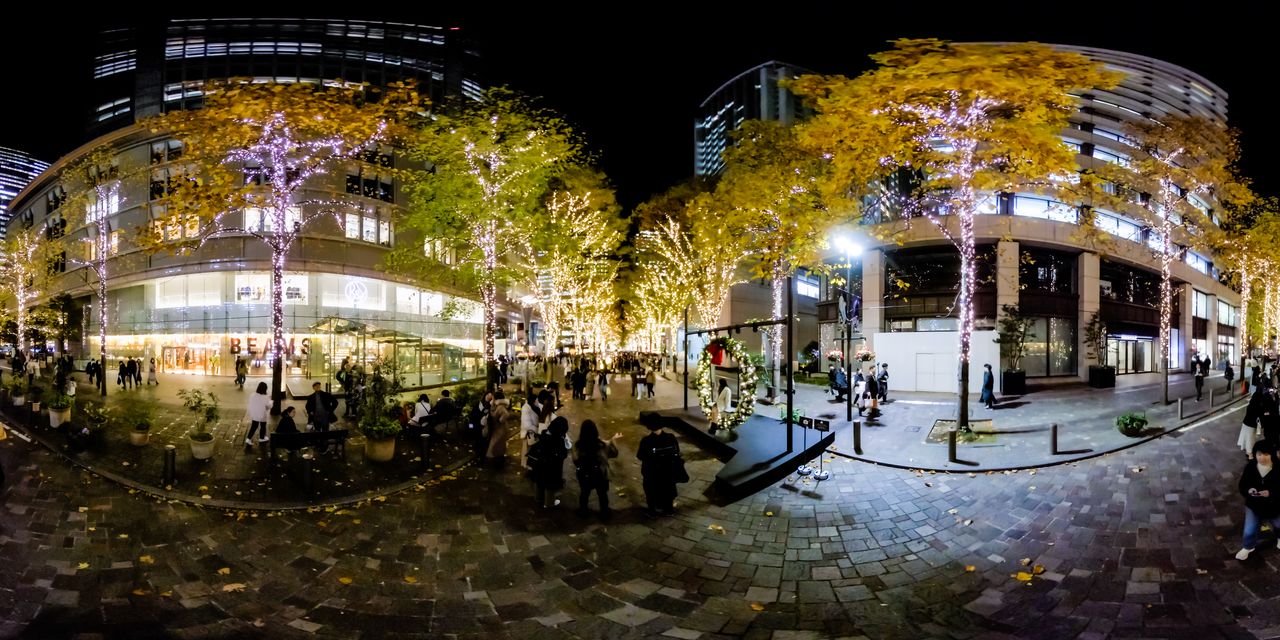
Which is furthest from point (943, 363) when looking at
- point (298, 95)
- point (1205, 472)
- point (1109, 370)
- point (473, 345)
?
point (473, 345)

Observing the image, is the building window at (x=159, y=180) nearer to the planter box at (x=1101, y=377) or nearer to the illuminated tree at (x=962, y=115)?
the illuminated tree at (x=962, y=115)

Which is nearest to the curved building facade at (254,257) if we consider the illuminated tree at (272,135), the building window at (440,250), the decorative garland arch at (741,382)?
the building window at (440,250)

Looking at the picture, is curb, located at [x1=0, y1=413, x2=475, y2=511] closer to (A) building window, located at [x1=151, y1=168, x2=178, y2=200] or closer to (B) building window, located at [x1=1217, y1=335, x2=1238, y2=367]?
(A) building window, located at [x1=151, y1=168, x2=178, y2=200]

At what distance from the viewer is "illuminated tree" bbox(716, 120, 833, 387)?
18.0m

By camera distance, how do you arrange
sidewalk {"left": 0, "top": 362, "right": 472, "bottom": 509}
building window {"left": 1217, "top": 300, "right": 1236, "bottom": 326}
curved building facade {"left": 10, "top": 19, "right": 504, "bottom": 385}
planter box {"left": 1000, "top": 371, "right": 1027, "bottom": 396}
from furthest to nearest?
building window {"left": 1217, "top": 300, "right": 1236, "bottom": 326}
curved building facade {"left": 10, "top": 19, "right": 504, "bottom": 385}
planter box {"left": 1000, "top": 371, "right": 1027, "bottom": 396}
sidewalk {"left": 0, "top": 362, "right": 472, "bottom": 509}

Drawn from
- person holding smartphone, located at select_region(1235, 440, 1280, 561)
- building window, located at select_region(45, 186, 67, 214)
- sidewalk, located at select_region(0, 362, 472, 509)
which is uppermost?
building window, located at select_region(45, 186, 67, 214)

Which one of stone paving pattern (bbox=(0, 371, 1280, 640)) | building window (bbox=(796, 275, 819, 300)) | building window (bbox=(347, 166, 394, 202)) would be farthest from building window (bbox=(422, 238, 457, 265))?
building window (bbox=(796, 275, 819, 300))

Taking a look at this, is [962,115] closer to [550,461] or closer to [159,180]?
[550,461]

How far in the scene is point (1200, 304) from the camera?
135ft

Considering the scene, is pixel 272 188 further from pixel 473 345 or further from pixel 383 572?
pixel 473 345

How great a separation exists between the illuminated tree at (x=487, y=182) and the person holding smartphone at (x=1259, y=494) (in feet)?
56.9

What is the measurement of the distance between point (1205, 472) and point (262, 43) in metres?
49.4

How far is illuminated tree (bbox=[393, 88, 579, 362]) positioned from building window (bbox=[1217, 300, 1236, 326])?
59.0 meters

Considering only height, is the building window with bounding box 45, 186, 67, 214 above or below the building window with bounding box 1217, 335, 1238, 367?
above
